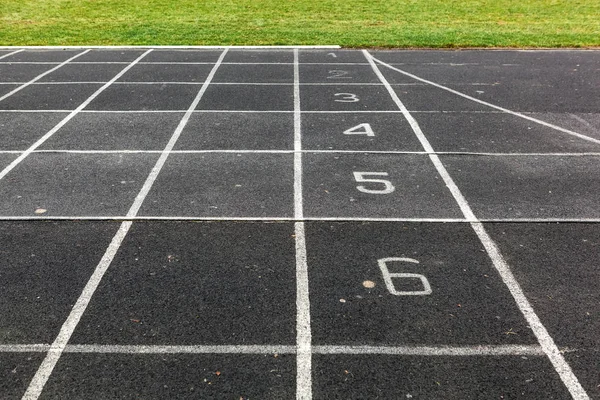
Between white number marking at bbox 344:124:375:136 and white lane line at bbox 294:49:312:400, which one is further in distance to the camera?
white number marking at bbox 344:124:375:136

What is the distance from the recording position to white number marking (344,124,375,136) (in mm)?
11578

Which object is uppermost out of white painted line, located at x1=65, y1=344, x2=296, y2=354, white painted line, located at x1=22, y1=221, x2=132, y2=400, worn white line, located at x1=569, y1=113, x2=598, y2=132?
worn white line, located at x1=569, y1=113, x2=598, y2=132

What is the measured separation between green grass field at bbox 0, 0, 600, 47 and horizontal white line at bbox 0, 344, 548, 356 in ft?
53.3

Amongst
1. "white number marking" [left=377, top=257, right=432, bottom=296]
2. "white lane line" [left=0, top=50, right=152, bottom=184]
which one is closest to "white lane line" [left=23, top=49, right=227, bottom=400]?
"white lane line" [left=0, top=50, right=152, bottom=184]

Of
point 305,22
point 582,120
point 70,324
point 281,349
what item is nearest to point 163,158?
point 70,324

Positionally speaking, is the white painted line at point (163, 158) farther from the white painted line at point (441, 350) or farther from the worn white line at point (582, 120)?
the worn white line at point (582, 120)

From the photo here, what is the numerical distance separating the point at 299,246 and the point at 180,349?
2.26m

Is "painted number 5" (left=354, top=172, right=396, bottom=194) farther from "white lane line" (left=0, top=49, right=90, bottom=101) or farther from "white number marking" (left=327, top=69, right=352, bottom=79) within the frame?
"white lane line" (left=0, top=49, right=90, bottom=101)

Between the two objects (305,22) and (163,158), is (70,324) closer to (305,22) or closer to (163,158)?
(163,158)


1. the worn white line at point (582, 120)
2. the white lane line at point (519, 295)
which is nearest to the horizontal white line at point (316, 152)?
the white lane line at point (519, 295)

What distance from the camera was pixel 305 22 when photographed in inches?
984

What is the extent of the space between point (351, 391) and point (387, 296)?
151cm

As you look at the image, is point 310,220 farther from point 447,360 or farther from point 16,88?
point 16,88

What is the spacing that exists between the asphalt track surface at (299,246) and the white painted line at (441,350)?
17 mm
